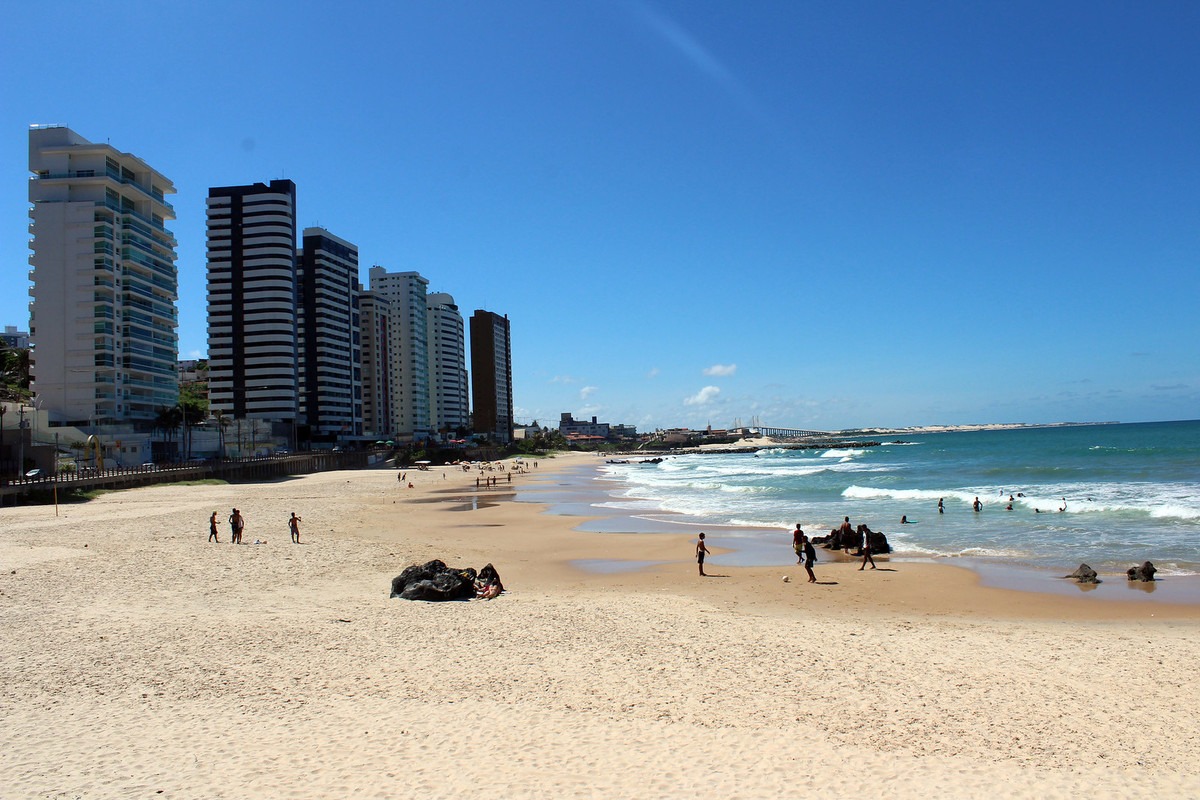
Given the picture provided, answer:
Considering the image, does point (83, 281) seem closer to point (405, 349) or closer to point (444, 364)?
point (405, 349)

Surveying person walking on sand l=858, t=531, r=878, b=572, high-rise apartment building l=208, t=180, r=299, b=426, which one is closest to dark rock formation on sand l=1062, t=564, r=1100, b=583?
person walking on sand l=858, t=531, r=878, b=572

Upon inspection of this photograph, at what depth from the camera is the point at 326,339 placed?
123 meters

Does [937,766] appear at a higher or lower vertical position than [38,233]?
lower

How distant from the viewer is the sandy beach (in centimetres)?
723

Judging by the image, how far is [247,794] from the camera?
6.80 meters

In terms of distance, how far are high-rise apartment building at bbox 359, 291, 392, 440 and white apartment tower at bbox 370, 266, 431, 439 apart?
234 inches

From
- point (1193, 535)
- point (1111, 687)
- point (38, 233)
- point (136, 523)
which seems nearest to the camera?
point (1111, 687)

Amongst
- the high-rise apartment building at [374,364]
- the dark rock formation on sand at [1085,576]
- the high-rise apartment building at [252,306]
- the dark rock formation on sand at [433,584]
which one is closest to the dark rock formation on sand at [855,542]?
the dark rock formation on sand at [1085,576]

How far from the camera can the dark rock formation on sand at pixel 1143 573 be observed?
1775 centimetres

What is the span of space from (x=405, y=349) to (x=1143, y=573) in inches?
5941

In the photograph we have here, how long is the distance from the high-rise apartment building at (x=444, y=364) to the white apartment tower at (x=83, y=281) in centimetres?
9815

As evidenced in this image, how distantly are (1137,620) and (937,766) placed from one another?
9690 mm

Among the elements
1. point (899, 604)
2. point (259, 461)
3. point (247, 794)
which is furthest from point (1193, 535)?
point (259, 461)

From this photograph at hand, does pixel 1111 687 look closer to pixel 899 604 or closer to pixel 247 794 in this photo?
pixel 899 604
